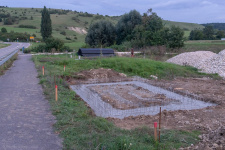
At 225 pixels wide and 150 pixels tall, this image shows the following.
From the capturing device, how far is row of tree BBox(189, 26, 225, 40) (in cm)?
6288

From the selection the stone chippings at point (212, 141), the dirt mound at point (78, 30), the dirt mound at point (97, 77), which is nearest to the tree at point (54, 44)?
the dirt mound at point (97, 77)

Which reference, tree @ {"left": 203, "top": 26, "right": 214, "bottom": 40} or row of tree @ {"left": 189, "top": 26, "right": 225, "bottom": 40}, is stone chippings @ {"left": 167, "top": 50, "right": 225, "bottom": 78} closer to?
row of tree @ {"left": 189, "top": 26, "right": 225, "bottom": 40}

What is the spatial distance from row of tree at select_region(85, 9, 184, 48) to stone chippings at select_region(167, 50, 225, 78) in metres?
10.6

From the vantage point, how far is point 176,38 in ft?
111

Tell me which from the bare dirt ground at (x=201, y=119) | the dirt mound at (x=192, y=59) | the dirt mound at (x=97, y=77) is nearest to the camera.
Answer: the bare dirt ground at (x=201, y=119)

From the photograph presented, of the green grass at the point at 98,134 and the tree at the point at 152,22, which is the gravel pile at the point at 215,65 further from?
the tree at the point at 152,22

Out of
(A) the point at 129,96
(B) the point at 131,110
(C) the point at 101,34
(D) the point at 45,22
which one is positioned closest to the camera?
(B) the point at 131,110

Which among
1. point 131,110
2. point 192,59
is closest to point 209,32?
point 192,59

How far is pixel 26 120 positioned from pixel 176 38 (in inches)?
1166

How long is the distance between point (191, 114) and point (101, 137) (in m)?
4.23

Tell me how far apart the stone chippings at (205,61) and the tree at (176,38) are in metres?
9.32

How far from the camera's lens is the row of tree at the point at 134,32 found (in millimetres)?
36281

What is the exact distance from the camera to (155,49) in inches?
1213

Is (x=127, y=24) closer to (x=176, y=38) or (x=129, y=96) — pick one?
(x=176, y=38)
